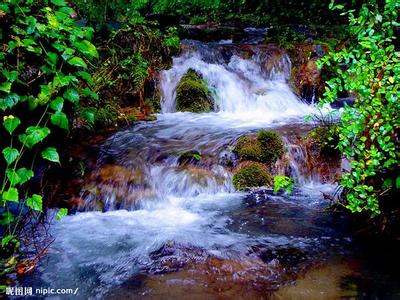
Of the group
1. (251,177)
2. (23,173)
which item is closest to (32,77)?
(23,173)

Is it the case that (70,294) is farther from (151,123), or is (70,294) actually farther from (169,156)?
(151,123)

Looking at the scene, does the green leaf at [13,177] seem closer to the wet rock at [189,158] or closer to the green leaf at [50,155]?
the green leaf at [50,155]

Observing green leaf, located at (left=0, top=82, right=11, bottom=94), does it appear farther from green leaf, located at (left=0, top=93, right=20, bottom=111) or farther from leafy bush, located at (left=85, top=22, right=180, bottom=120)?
leafy bush, located at (left=85, top=22, right=180, bottom=120)

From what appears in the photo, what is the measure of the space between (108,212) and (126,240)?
0.79 m

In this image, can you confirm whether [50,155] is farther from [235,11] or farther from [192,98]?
[235,11]

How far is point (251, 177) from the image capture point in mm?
5121

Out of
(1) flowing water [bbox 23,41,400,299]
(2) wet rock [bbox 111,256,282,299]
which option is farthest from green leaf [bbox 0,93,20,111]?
(2) wet rock [bbox 111,256,282,299]

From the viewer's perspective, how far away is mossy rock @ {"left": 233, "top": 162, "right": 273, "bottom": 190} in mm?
5086

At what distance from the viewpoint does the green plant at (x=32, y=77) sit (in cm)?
308

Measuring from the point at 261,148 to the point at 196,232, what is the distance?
1.93 m

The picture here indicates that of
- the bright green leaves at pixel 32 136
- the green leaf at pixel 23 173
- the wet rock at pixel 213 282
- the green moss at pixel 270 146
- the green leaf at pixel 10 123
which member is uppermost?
the green leaf at pixel 10 123

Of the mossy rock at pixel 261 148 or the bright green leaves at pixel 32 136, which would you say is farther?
the mossy rock at pixel 261 148

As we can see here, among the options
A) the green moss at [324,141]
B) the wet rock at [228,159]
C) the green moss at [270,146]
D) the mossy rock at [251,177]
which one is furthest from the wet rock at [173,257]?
the green moss at [324,141]

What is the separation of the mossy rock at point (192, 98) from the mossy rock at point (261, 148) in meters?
2.70
